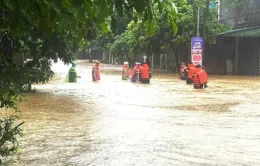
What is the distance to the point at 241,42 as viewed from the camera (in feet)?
118

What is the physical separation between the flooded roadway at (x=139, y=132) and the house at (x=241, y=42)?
19664 millimetres

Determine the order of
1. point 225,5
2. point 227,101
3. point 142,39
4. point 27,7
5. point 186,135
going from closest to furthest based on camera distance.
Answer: point 27,7 → point 186,135 → point 227,101 → point 142,39 → point 225,5

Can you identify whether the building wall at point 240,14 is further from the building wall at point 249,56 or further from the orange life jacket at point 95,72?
the orange life jacket at point 95,72

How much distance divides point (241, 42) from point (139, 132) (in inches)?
1131

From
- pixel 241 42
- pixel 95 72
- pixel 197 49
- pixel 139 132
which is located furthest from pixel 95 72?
pixel 139 132

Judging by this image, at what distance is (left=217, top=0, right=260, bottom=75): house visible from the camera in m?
34.4

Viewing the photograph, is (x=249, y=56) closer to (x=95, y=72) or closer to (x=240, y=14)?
(x=240, y=14)

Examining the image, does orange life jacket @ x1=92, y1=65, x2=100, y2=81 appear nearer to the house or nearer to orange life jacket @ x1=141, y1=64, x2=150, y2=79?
orange life jacket @ x1=141, y1=64, x2=150, y2=79

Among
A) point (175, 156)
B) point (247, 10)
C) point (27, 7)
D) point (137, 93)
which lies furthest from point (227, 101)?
point (247, 10)

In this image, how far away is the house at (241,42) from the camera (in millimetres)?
34403

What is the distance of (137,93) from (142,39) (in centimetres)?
1633

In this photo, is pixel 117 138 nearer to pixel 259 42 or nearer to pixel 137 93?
pixel 137 93

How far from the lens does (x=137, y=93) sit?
1827cm

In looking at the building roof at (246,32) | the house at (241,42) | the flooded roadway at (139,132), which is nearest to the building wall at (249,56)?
the house at (241,42)
